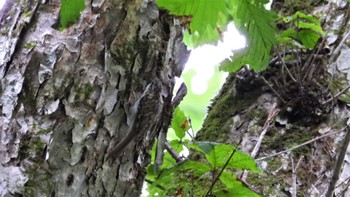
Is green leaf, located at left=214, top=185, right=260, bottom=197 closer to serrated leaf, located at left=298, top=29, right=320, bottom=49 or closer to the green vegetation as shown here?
the green vegetation

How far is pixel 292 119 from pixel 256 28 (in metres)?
0.79

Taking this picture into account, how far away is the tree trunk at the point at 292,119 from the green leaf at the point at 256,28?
0.44 metres

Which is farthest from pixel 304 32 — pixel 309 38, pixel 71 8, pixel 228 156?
pixel 71 8

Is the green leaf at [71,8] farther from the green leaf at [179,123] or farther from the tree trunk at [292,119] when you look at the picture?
the tree trunk at [292,119]

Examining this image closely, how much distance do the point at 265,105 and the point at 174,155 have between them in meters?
0.58

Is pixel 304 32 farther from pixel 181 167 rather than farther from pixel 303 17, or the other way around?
pixel 181 167

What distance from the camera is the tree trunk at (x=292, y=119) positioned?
54.7 inches

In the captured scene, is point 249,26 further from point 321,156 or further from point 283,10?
point 283,10

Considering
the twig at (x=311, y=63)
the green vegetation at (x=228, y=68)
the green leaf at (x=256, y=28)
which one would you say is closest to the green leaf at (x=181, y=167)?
the green vegetation at (x=228, y=68)

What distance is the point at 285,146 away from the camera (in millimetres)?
1494

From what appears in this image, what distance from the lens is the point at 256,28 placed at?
2.78 ft

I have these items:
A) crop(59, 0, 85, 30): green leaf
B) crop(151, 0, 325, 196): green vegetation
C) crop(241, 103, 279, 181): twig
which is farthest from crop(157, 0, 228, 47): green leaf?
crop(241, 103, 279, 181): twig

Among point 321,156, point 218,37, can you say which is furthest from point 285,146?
point 218,37

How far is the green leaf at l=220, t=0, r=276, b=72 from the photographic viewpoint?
78 centimetres
